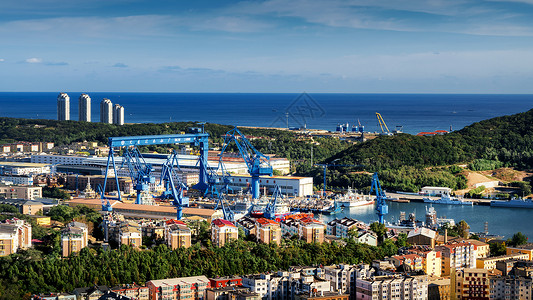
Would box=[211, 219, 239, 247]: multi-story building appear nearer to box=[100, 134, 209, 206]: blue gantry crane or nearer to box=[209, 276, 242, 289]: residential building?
box=[209, 276, 242, 289]: residential building

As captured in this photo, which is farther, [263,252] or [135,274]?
[263,252]

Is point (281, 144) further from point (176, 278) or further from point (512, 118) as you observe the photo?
point (176, 278)

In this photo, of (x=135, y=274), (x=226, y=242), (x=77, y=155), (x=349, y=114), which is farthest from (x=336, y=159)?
(x=349, y=114)

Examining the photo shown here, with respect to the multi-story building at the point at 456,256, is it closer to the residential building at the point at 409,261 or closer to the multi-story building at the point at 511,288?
the residential building at the point at 409,261

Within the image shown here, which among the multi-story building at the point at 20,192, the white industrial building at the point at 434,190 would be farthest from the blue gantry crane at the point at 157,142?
the white industrial building at the point at 434,190

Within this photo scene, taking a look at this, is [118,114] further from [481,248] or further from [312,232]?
[481,248]
